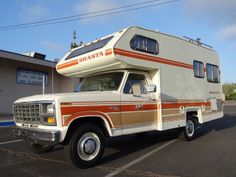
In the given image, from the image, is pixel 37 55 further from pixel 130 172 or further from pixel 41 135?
pixel 130 172

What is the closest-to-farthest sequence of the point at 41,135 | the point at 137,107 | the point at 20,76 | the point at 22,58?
the point at 41,135 → the point at 137,107 → the point at 22,58 → the point at 20,76

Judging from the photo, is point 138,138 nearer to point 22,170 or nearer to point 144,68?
point 144,68

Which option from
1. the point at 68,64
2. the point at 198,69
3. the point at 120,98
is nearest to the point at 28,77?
the point at 68,64

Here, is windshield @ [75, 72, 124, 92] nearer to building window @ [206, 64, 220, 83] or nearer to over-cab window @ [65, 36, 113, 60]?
over-cab window @ [65, 36, 113, 60]

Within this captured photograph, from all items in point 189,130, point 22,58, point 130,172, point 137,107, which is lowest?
point 130,172

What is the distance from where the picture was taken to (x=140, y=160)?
6207 millimetres

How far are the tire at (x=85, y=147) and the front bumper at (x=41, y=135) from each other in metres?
0.40

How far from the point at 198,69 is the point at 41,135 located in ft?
20.7

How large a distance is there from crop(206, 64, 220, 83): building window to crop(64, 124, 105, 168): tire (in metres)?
5.96

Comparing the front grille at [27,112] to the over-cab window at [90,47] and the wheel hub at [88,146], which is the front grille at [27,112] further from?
the over-cab window at [90,47]

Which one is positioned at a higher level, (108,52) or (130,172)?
(108,52)

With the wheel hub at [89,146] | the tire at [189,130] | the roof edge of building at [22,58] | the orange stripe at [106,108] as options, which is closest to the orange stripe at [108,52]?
the orange stripe at [106,108]

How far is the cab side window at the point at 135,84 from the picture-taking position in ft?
21.6

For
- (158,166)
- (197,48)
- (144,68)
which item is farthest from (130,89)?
(197,48)
